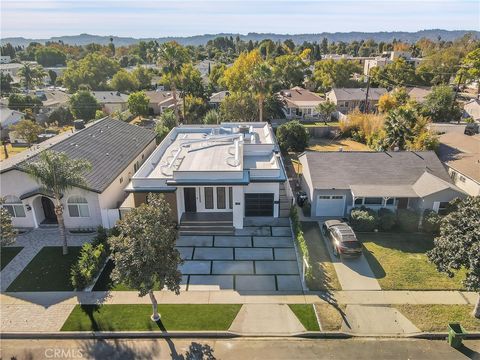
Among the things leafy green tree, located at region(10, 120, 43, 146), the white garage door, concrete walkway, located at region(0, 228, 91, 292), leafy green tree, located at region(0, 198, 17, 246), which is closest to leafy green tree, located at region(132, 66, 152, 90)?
leafy green tree, located at region(10, 120, 43, 146)

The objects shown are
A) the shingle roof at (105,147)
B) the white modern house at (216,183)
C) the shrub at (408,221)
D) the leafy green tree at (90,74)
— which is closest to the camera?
the white modern house at (216,183)

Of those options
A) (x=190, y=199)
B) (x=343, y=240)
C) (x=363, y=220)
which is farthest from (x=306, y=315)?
(x=190, y=199)

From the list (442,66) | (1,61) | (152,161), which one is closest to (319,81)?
(442,66)

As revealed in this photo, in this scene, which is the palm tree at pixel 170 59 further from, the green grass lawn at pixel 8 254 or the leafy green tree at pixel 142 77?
the leafy green tree at pixel 142 77

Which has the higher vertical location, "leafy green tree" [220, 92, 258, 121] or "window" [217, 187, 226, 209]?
"leafy green tree" [220, 92, 258, 121]

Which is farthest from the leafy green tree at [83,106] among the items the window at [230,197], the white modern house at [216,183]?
the window at [230,197]

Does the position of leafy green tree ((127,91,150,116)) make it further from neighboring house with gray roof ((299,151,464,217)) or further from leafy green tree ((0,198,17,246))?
leafy green tree ((0,198,17,246))

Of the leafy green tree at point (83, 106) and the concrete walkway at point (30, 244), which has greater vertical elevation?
the leafy green tree at point (83, 106)
